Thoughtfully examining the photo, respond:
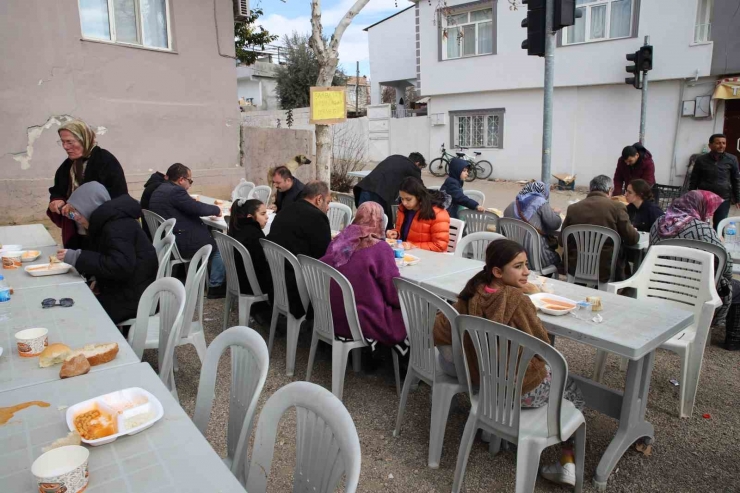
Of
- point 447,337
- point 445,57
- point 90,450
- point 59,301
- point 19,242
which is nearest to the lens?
point 90,450

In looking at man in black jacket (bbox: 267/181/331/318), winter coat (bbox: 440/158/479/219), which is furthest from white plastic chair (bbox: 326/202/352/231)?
man in black jacket (bbox: 267/181/331/318)

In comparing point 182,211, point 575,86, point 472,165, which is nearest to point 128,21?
point 182,211

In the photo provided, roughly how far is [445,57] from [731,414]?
15373 mm

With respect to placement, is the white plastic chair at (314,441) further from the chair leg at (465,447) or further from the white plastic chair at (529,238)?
the white plastic chair at (529,238)

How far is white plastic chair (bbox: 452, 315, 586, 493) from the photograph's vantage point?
2135mm

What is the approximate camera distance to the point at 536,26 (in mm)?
5832

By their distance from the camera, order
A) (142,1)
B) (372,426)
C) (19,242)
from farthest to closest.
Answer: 1. (142,1)
2. (19,242)
3. (372,426)

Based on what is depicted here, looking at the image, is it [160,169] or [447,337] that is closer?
[447,337]

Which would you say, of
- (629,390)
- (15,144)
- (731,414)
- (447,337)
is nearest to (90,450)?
(447,337)

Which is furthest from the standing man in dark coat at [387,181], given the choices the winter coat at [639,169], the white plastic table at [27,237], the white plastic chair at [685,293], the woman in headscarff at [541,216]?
the white plastic table at [27,237]

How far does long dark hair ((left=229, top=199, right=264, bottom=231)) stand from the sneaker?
3020 millimetres

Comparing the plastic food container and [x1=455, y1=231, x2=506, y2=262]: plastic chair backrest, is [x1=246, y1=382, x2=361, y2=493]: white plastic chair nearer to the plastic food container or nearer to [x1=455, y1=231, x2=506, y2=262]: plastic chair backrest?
the plastic food container

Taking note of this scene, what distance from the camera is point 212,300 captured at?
5707 millimetres

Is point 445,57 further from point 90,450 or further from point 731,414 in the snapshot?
point 90,450
